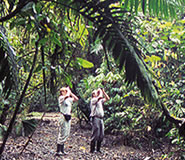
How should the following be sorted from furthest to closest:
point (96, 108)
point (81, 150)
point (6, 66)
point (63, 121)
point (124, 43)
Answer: point (81, 150) < point (96, 108) < point (63, 121) < point (6, 66) < point (124, 43)

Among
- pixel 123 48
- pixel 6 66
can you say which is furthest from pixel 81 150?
pixel 123 48

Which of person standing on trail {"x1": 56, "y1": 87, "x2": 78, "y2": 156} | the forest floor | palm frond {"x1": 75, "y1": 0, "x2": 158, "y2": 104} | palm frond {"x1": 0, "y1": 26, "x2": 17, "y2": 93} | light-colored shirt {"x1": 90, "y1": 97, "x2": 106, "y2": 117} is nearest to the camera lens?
palm frond {"x1": 75, "y1": 0, "x2": 158, "y2": 104}

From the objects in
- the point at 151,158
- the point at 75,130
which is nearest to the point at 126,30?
the point at 151,158

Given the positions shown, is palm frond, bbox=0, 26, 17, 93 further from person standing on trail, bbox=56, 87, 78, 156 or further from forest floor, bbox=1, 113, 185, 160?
person standing on trail, bbox=56, 87, 78, 156

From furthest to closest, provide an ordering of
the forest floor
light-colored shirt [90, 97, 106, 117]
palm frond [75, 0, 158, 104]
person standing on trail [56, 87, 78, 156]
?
light-colored shirt [90, 97, 106, 117]
person standing on trail [56, 87, 78, 156]
the forest floor
palm frond [75, 0, 158, 104]

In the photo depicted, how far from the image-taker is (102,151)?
222 inches

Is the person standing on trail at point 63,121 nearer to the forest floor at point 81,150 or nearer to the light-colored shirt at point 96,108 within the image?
the forest floor at point 81,150

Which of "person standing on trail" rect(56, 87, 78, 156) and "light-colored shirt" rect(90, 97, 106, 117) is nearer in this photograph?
"person standing on trail" rect(56, 87, 78, 156)

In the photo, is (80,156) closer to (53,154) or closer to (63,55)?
(53,154)

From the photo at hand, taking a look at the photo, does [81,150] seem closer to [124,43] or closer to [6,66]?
[6,66]

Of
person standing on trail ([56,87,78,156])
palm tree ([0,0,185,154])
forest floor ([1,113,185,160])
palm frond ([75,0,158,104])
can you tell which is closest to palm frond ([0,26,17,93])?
palm tree ([0,0,185,154])

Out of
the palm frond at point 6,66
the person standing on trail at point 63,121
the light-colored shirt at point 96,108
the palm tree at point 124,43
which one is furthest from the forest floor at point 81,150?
the palm tree at point 124,43

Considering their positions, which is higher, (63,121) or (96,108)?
(96,108)

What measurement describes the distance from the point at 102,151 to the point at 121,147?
0.62 metres
